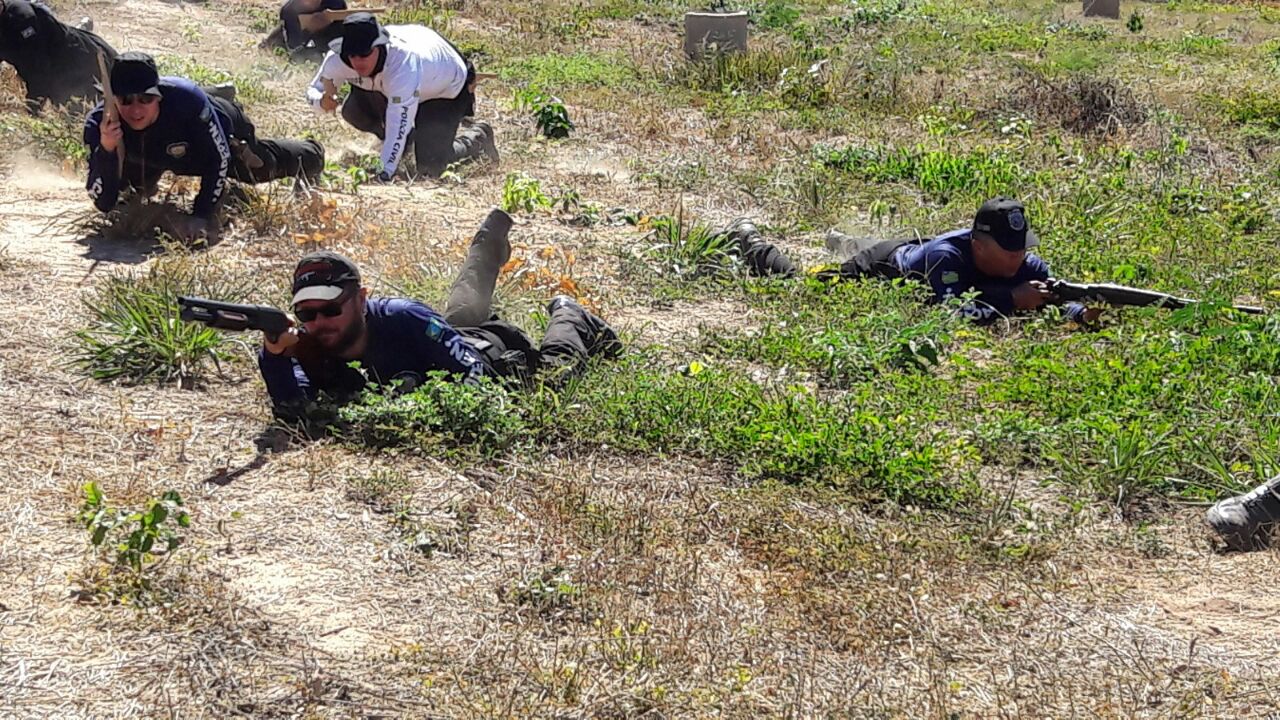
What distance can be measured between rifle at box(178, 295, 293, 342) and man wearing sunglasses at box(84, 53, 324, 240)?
273 centimetres

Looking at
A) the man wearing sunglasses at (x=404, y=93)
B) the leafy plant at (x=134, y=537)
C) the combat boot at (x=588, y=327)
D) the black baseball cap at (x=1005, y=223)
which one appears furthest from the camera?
the man wearing sunglasses at (x=404, y=93)

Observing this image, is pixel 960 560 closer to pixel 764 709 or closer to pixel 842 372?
pixel 764 709

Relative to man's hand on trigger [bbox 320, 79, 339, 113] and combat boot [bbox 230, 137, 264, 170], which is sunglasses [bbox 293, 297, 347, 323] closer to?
combat boot [bbox 230, 137, 264, 170]

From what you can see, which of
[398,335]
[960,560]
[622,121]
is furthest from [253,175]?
[960,560]

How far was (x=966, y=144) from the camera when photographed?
1108 cm

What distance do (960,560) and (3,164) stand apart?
22.2ft

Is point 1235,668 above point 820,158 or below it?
above

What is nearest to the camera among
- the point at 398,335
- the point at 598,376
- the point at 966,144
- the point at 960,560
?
the point at 960,560

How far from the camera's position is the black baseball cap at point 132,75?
7.34 metres

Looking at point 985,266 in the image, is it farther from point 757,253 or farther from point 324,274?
point 324,274

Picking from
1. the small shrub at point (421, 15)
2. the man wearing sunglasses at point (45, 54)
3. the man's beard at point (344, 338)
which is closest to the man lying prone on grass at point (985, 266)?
the man's beard at point (344, 338)

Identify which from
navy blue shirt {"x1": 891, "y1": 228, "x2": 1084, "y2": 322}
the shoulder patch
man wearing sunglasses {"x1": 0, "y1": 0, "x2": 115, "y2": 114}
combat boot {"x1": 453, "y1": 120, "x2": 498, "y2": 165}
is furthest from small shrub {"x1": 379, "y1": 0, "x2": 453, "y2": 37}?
the shoulder patch

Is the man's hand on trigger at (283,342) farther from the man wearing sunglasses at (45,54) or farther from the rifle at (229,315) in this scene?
the man wearing sunglasses at (45,54)

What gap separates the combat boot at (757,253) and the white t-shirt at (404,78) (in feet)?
8.41
